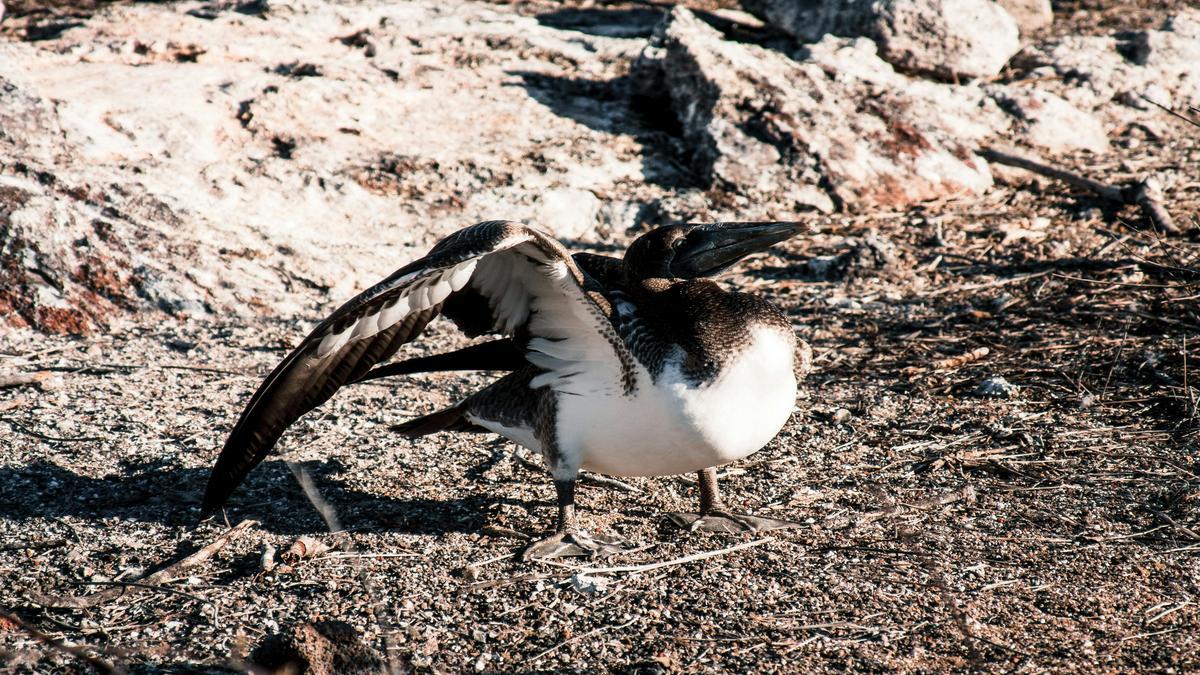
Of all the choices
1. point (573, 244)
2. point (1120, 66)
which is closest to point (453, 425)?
point (573, 244)

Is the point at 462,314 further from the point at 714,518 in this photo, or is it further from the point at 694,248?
the point at 714,518

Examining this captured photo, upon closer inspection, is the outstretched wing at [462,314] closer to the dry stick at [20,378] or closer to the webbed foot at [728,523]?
the webbed foot at [728,523]

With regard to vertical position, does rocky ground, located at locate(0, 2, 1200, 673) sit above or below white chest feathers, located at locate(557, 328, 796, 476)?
below

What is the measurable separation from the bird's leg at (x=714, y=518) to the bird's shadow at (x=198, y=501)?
0.68 m

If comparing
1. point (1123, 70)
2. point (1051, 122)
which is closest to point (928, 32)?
point (1051, 122)

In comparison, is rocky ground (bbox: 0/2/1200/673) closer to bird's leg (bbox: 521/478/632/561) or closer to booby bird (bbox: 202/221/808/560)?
bird's leg (bbox: 521/478/632/561)

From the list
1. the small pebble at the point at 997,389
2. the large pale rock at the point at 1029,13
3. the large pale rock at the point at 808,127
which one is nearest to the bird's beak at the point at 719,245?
the small pebble at the point at 997,389

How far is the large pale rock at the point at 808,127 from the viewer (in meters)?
7.63

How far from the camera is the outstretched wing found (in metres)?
3.63

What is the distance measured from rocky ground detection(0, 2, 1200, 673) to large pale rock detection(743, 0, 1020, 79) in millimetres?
106

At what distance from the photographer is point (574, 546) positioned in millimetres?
4035

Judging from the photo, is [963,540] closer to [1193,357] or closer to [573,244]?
[1193,357]

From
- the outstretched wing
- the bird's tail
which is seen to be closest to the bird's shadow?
the bird's tail

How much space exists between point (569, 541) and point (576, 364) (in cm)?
63
